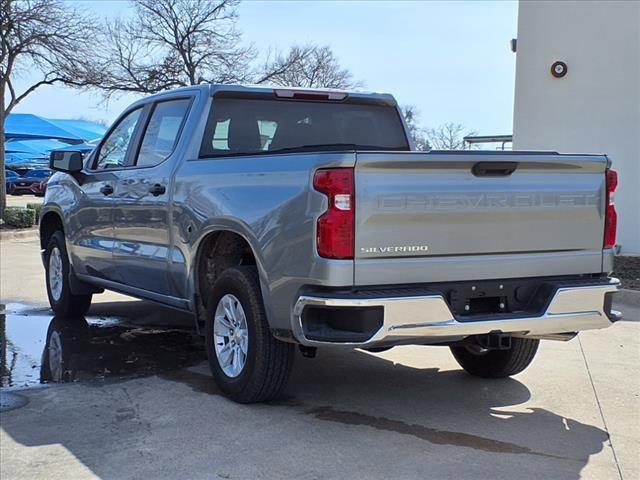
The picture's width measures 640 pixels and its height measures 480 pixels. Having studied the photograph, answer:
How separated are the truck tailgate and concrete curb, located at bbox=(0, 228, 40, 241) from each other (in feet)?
42.3

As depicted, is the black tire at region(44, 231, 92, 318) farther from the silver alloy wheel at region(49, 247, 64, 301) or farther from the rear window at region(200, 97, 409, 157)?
the rear window at region(200, 97, 409, 157)

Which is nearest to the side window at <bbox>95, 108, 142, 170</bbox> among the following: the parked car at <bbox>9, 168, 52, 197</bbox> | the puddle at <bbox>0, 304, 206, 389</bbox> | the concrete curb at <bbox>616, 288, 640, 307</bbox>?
the puddle at <bbox>0, 304, 206, 389</bbox>

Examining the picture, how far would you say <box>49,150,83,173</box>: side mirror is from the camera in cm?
712

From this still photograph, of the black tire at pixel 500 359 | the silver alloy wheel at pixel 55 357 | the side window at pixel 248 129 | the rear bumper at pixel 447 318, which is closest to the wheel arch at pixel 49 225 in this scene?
the silver alloy wheel at pixel 55 357

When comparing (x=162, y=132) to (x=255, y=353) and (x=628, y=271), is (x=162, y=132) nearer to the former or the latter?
(x=255, y=353)

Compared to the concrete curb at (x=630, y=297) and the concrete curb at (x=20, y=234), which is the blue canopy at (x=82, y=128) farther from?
the concrete curb at (x=630, y=297)

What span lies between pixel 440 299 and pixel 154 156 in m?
2.86

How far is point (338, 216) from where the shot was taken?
421 cm

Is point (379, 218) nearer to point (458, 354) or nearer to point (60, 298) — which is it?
point (458, 354)

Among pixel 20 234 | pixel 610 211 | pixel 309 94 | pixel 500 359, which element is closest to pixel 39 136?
pixel 20 234

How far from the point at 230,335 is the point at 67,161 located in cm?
291

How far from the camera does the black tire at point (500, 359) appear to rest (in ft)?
18.6

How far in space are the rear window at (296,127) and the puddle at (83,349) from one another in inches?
68.2

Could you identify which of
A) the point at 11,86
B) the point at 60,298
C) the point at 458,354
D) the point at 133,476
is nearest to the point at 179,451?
the point at 133,476
